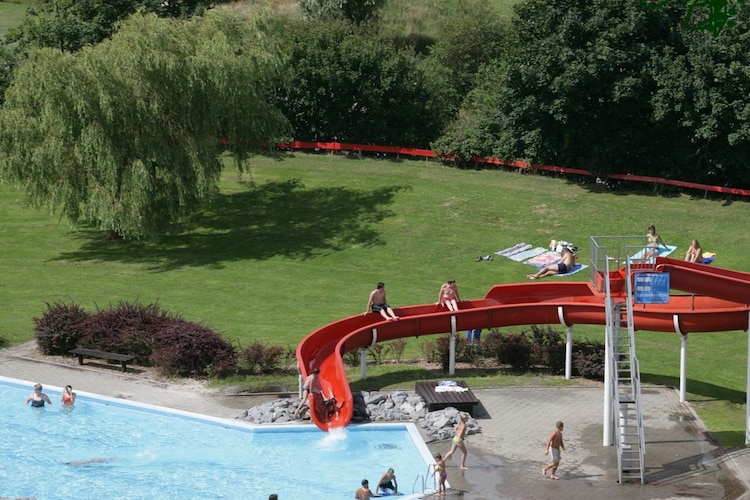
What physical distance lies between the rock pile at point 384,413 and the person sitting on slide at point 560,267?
1129cm

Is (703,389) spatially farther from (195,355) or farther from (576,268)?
(195,355)

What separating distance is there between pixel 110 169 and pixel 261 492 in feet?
68.2

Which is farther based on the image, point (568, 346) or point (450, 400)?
point (568, 346)

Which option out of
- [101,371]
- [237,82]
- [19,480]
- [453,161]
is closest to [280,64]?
[237,82]

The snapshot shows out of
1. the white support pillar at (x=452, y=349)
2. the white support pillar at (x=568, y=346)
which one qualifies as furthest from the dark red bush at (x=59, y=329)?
the white support pillar at (x=568, y=346)

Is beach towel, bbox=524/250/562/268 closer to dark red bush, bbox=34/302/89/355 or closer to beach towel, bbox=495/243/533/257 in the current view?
beach towel, bbox=495/243/533/257

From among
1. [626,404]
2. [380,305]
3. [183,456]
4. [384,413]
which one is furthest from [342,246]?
[626,404]

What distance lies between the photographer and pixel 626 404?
924 inches

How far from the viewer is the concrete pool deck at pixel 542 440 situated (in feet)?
72.4

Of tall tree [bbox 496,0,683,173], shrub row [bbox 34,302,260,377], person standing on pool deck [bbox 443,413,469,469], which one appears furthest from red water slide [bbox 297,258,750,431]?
tall tree [bbox 496,0,683,173]

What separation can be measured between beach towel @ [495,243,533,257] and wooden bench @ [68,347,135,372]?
15.7 meters

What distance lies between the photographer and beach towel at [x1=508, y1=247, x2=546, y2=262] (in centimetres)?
4053

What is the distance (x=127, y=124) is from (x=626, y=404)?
2407cm

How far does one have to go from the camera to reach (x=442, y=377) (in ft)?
96.6
